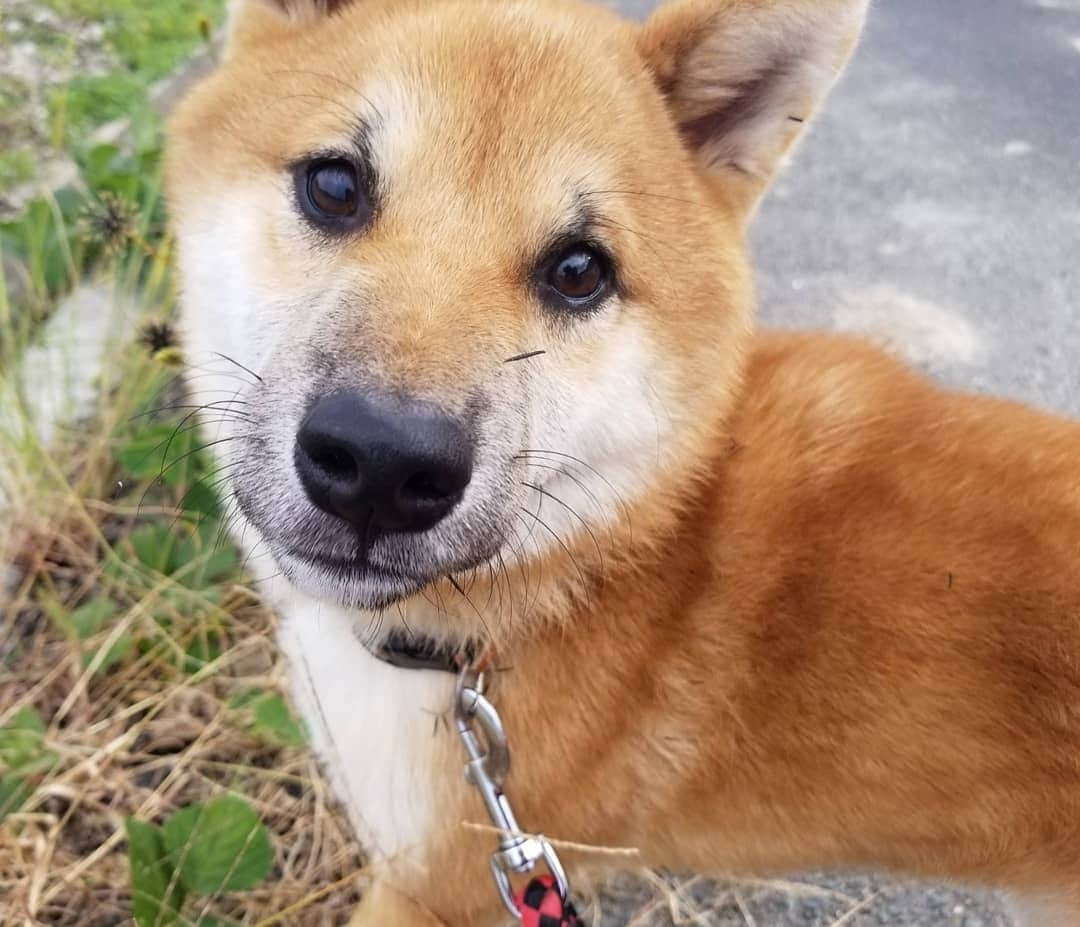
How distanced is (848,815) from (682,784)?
31 centimetres

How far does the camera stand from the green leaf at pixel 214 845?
1821 millimetres

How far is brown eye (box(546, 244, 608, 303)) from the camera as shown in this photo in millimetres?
1579

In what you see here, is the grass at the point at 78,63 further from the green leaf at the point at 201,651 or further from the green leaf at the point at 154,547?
the green leaf at the point at 201,651

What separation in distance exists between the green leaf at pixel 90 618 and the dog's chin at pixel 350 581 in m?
1.27

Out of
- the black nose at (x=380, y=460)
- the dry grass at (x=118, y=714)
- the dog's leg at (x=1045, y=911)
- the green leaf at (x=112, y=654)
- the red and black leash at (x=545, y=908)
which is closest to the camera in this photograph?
the black nose at (x=380, y=460)

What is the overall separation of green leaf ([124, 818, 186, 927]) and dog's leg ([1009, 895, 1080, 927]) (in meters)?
1.71

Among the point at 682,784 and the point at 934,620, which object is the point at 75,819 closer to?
the point at 682,784

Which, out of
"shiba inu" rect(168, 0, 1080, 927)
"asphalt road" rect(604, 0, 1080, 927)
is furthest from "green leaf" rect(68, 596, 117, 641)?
"asphalt road" rect(604, 0, 1080, 927)

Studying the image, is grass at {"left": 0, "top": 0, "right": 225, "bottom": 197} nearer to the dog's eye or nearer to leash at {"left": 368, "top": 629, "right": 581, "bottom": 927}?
the dog's eye

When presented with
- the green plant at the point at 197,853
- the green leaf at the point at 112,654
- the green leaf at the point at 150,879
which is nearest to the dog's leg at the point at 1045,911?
the green plant at the point at 197,853

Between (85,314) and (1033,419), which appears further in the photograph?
(85,314)

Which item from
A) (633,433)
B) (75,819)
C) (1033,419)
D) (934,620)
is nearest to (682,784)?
(934,620)

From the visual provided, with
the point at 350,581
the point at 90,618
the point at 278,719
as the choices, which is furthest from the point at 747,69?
the point at 90,618

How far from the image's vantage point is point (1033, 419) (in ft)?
6.06
